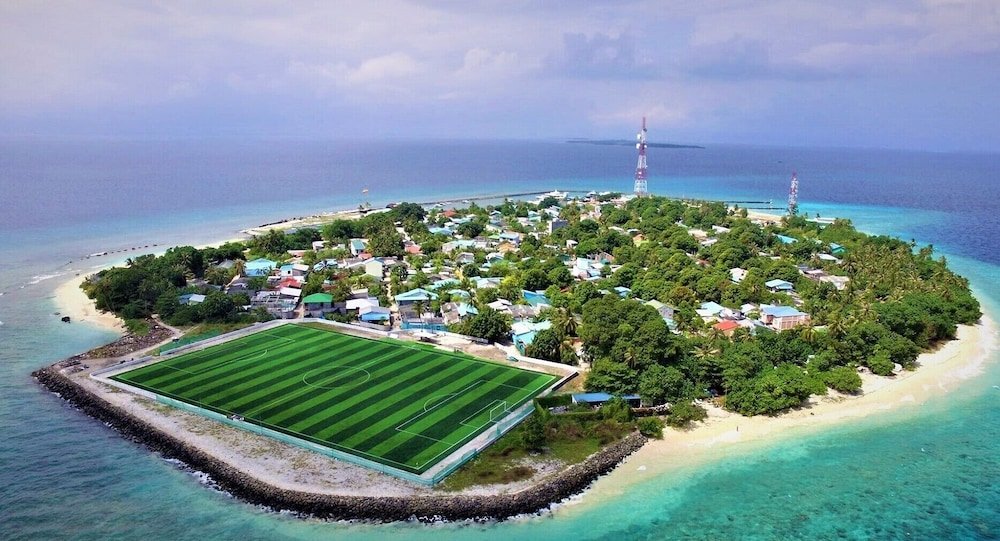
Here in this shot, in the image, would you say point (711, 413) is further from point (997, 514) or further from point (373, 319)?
point (373, 319)

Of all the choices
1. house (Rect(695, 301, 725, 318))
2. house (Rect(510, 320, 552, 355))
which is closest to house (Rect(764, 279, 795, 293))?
house (Rect(695, 301, 725, 318))

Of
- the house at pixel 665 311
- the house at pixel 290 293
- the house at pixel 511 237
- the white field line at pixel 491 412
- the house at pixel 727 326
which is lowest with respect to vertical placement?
the white field line at pixel 491 412

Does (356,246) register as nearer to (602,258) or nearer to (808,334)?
(602,258)

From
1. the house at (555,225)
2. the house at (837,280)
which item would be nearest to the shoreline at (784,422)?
the house at (837,280)

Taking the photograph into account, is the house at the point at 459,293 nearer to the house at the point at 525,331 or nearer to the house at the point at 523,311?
the house at the point at 523,311

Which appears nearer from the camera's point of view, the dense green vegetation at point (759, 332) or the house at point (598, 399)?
the house at point (598, 399)

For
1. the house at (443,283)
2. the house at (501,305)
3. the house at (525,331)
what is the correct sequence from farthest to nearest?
the house at (443,283)
the house at (501,305)
the house at (525,331)

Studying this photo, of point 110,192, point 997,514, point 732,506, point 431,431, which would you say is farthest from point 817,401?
point 110,192
